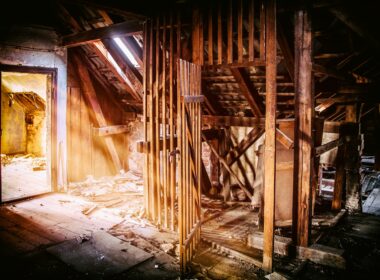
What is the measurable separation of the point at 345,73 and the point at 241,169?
3.36m

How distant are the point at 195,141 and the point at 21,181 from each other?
7.05 m

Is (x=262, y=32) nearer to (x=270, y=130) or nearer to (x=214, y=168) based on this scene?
(x=270, y=130)

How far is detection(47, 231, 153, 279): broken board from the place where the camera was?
14.6 feet

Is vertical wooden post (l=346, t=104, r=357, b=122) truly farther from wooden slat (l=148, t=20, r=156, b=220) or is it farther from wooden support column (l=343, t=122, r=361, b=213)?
wooden slat (l=148, t=20, r=156, b=220)

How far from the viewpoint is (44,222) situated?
6168 millimetres

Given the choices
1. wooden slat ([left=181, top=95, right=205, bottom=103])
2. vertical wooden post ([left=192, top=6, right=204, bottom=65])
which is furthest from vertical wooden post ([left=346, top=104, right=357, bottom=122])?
wooden slat ([left=181, top=95, right=205, bottom=103])

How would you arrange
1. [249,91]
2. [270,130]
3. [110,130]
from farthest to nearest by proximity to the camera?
1. [110,130]
2. [249,91]
3. [270,130]

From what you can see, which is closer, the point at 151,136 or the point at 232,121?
the point at 151,136

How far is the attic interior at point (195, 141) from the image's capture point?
4430mm

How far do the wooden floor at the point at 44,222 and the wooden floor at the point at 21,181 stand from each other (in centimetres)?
61

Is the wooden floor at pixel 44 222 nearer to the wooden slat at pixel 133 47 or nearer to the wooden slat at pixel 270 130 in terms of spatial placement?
the wooden slat at pixel 270 130

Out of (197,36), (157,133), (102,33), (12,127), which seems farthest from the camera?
(12,127)

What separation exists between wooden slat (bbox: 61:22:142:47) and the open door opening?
4486mm

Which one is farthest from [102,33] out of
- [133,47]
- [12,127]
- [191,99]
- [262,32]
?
[12,127]
